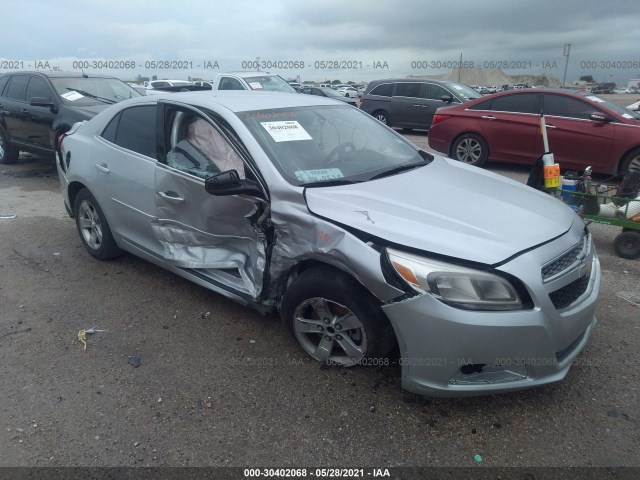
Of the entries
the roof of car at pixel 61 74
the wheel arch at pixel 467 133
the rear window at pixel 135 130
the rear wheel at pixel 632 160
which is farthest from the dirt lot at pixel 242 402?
the roof of car at pixel 61 74

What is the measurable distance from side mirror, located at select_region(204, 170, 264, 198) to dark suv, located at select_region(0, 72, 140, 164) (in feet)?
→ 18.2

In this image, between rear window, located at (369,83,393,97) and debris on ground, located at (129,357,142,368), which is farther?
rear window, located at (369,83,393,97)

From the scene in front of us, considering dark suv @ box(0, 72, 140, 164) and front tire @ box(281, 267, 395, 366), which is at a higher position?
dark suv @ box(0, 72, 140, 164)

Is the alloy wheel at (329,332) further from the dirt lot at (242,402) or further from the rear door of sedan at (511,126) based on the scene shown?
the rear door of sedan at (511,126)

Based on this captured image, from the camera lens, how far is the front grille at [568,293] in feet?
8.38

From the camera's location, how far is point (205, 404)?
2840 mm

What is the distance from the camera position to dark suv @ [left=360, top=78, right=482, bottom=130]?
14125 millimetres

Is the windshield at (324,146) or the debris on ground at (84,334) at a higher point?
the windshield at (324,146)

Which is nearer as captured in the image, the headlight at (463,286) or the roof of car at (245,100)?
the headlight at (463,286)

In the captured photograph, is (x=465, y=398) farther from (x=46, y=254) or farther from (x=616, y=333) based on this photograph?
(x=46, y=254)

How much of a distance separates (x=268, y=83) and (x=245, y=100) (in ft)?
31.6

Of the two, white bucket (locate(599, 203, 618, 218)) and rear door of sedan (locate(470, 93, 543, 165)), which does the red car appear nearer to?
rear door of sedan (locate(470, 93, 543, 165))

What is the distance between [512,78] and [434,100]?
95.0m

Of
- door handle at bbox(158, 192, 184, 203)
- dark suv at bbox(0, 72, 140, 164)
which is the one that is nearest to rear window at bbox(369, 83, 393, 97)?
dark suv at bbox(0, 72, 140, 164)
